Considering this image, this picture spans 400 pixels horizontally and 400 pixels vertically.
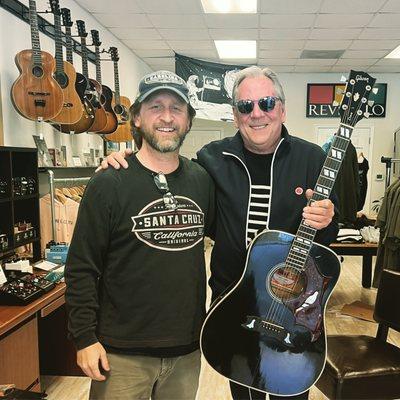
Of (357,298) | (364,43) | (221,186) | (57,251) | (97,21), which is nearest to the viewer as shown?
(221,186)

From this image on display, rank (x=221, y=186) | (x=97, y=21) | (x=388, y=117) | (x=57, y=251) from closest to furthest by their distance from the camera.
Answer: (x=221, y=186) → (x=57, y=251) → (x=97, y=21) → (x=388, y=117)

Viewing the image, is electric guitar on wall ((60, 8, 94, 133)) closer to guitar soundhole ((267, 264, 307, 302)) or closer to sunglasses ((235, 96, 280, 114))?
sunglasses ((235, 96, 280, 114))

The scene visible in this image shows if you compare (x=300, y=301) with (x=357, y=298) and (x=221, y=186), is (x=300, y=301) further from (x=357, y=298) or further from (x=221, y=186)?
(x=357, y=298)

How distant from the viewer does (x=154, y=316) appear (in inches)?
50.2

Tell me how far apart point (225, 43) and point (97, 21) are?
72.9 inches

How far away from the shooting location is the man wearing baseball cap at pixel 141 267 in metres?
1.24

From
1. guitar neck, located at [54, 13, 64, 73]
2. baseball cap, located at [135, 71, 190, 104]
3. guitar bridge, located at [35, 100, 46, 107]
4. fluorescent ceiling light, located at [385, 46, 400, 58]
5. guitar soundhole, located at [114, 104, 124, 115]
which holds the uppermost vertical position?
fluorescent ceiling light, located at [385, 46, 400, 58]

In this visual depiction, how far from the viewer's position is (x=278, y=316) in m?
1.41

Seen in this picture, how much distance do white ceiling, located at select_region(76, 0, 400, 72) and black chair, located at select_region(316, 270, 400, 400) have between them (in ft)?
10.8

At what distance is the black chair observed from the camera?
6.41 ft

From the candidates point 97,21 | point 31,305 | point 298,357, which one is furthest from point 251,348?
point 97,21

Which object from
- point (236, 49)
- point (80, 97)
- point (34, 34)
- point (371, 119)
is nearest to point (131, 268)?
point (34, 34)

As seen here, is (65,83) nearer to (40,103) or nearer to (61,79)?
(61,79)

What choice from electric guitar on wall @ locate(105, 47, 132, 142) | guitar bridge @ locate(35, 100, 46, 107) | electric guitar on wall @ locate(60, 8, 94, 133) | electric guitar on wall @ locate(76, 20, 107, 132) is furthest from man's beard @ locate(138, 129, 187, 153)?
electric guitar on wall @ locate(105, 47, 132, 142)
